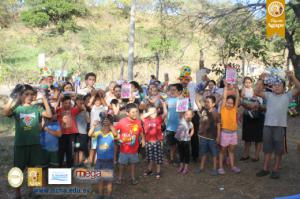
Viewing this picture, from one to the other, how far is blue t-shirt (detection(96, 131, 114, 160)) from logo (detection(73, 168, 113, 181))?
213 millimetres

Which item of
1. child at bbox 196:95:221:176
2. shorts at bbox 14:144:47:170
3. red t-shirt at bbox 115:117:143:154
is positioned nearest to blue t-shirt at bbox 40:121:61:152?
shorts at bbox 14:144:47:170

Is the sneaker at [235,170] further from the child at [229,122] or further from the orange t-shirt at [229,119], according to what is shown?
the orange t-shirt at [229,119]

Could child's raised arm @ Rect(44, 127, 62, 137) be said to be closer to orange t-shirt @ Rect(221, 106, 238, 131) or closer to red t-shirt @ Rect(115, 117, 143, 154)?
red t-shirt @ Rect(115, 117, 143, 154)

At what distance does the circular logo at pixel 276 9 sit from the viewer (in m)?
8.54

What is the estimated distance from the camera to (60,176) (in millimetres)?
5602

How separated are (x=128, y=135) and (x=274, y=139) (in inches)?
94.0

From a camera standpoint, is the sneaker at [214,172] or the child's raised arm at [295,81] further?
the sneaker at [214,172]

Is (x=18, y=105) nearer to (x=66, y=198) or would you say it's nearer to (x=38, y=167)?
(x=38, y=167)

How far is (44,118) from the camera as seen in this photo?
5.66 m

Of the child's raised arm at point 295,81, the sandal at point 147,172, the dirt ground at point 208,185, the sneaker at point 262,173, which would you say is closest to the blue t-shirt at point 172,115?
the dirt ground at point 208,185

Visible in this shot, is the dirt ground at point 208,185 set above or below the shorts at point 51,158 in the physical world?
below

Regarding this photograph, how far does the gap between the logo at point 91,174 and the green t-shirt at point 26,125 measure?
867 millimetres

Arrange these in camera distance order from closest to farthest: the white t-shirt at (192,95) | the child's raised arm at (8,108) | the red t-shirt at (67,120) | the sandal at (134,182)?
the child's raised arm at (8,108), the sandal at (134,182), the red t-shirt at (67,120), the white t-shirt at (192,95)

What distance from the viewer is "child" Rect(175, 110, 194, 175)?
6.34 meters
